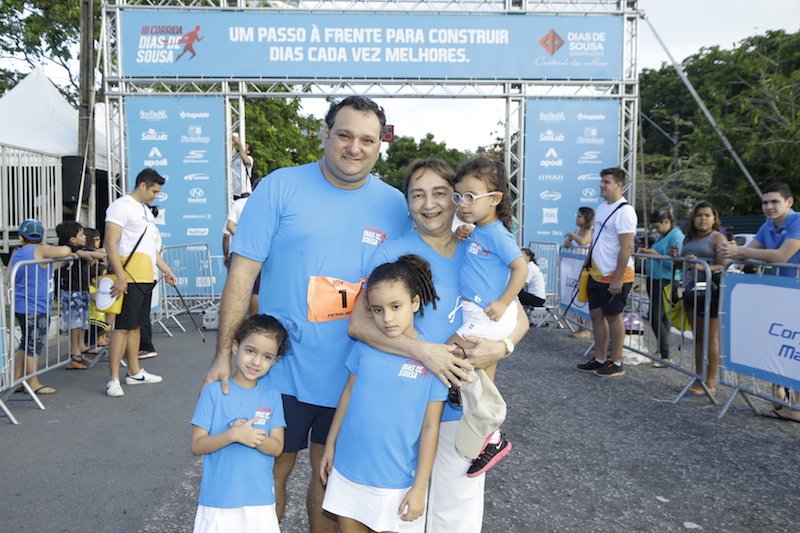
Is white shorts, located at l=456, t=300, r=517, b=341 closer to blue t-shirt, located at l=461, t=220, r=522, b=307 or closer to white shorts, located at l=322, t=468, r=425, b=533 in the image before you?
blue t-shirt, located at l=461, t=220, r=522, b=307

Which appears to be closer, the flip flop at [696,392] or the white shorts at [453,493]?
the white shorts at [453,493]

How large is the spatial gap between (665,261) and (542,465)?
400 cm

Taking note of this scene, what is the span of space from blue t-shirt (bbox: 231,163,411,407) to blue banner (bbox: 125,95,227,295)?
9434 mm

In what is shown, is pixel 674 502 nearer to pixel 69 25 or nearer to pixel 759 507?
pixel 759 507

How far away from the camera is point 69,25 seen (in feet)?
65.1

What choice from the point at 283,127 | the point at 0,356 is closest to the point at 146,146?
the point at 0,356

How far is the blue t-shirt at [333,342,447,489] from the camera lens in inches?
85.8

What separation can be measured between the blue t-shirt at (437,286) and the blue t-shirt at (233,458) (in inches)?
27.1

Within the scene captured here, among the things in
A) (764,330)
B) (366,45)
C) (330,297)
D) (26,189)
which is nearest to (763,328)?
(764,330)

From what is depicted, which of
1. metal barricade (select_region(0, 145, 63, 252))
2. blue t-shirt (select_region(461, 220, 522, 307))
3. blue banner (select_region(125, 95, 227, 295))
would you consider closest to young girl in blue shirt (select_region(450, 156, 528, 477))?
blue t-shirt (select_region(461, 220, 522, 307))

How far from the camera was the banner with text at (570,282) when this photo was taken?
909cm

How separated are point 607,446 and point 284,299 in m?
3.21

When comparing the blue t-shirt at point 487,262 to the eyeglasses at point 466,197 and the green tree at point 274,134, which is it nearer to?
the eyeglasses at point 466,197

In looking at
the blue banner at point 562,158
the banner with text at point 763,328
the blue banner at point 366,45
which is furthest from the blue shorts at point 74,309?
the blue banner at point 562,158
